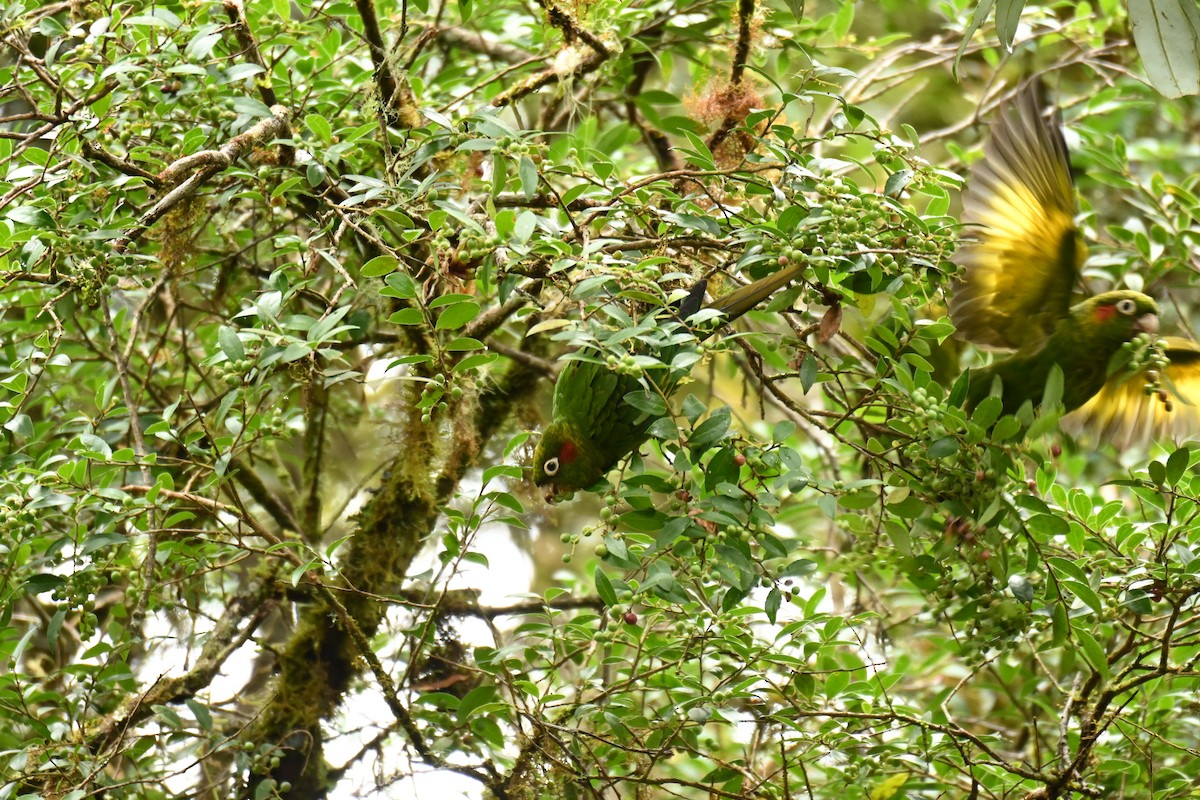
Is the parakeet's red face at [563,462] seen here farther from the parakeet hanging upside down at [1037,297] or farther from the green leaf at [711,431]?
the parakeet hanging upside down at [1037,297]

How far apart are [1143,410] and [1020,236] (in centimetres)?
67

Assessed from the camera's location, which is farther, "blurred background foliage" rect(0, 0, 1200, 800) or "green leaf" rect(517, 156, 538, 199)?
"blurred background foliage" rect(0, 0, 1200, 800)

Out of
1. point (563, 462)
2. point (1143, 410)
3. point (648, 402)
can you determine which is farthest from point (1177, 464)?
point (563, 462)

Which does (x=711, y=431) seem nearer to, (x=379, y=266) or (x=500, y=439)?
(x=379, y=266)

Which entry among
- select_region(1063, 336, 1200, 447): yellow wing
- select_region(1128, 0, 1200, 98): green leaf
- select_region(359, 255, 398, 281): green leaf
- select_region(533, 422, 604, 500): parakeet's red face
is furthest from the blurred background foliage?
select_region(1063, 336, 1200, 447): yellow wing

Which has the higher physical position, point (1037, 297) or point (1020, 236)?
point (1020, 236)

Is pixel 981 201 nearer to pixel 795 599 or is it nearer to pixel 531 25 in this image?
pixel 795 599

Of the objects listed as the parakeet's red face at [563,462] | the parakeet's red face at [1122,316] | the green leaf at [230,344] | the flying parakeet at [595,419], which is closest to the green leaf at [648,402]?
the flying parakeet at [595,419]

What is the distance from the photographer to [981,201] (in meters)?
2.62

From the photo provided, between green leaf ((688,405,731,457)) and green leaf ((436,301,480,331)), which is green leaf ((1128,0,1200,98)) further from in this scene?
green leaf ((436,301,480,331))

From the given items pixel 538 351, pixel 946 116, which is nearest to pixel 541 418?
pixel 538 351

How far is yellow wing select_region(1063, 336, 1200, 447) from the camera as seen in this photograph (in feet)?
9.02

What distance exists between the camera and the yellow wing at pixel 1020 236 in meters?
2.53

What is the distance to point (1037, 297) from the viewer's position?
270cm
